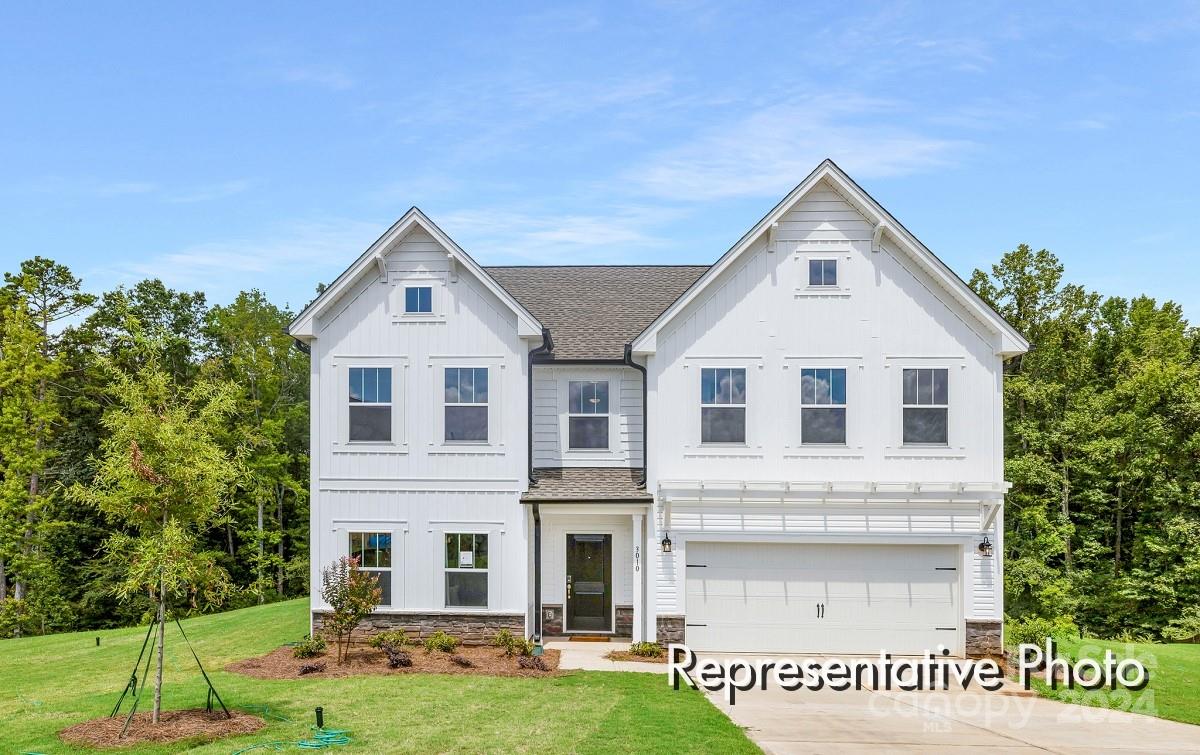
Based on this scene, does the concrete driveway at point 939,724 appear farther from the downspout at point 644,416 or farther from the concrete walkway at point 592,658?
the downspout at point 644,416

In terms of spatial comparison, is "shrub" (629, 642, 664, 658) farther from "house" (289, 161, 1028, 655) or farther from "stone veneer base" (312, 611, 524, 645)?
"stone veneer base" (312, 611, 524, 645)

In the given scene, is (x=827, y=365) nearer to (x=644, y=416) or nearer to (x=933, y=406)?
(x=933, y=406)

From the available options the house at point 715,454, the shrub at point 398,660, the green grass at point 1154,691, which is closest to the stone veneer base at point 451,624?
the house at point 715,454

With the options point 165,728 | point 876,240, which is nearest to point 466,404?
point 165,728

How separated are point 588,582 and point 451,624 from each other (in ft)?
9.56

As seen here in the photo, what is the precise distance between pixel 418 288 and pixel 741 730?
1081 cm

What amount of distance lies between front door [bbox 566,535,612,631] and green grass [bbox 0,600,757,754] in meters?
3.42

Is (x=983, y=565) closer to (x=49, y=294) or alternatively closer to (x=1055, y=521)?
(x=1055, y=521)

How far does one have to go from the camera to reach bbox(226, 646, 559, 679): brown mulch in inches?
567

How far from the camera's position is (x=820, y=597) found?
16.9 metres

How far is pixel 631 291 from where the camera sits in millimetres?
21062

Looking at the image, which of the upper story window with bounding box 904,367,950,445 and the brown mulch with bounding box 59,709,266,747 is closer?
the brown mulch with bounding box 59,709,266,747

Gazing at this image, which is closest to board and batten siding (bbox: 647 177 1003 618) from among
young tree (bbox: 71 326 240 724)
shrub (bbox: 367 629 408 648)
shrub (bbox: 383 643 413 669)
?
shrub (bbox: 383 643 413 669)

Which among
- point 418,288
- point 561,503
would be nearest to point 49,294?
point 418,288
